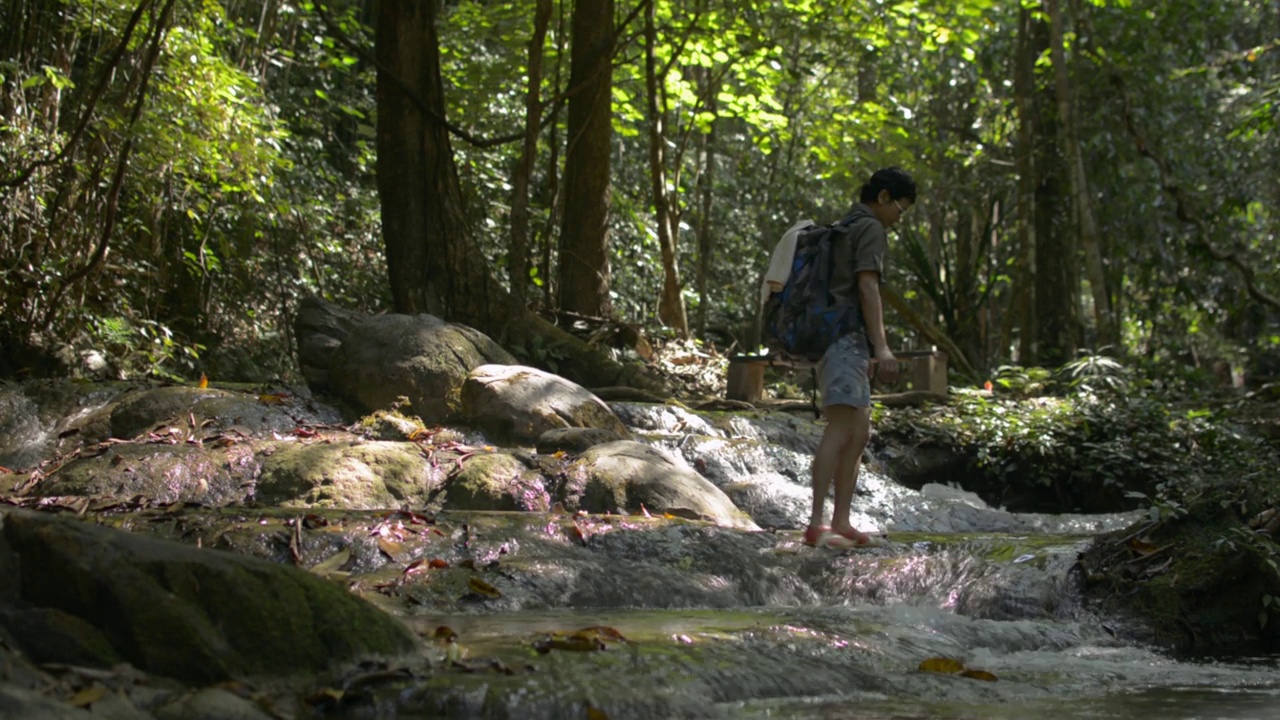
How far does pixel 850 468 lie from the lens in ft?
18.9

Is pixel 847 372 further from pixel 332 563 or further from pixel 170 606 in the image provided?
pixel 170 606

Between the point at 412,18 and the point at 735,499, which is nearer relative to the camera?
the point at 735,499

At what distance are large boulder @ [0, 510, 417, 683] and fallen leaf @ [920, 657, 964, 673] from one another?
183cm

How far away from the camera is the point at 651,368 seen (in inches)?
487

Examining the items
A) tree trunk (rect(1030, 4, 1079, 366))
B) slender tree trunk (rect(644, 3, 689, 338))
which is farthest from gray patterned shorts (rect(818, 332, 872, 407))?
tree trunk (rect(1030, 4, 1079, 366))

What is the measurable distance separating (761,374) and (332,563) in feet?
23.2

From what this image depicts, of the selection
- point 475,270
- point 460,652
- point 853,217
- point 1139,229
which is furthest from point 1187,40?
point 460,652

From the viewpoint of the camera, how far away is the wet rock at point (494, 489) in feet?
21.2

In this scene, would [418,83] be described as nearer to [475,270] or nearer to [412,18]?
[412,18]

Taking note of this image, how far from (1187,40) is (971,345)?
5651 millimetres

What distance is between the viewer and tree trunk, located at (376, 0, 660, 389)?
34.4ft

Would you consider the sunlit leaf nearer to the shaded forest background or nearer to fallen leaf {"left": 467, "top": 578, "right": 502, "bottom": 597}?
fallen leaf {"left": 467, "top": 578, "right": 502, "bottom": 597}

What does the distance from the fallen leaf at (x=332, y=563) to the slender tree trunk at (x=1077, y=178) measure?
430 inches

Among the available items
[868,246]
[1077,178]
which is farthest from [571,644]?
[1077,178]
